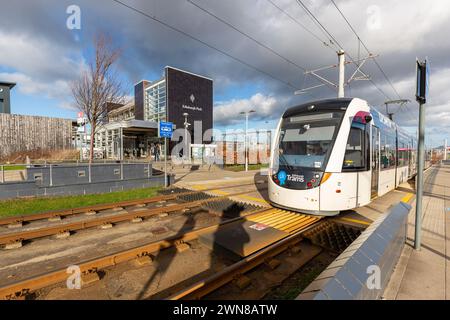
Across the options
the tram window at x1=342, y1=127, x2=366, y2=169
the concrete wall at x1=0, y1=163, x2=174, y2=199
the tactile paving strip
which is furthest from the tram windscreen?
the concrete wall at x1=0, y1=163, x2=174, y2=199

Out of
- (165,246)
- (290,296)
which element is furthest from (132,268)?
(290,296)

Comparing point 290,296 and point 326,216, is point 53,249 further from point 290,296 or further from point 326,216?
point 326,216

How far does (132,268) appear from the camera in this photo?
3766 mm

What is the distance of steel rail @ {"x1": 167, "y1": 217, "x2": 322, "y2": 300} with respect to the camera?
284cm

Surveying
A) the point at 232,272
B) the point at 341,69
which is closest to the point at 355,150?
the point at 232,272

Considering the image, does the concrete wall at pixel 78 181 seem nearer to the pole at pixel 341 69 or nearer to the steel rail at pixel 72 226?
the steel rail at pixel 72 226

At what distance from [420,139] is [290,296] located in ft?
12.2

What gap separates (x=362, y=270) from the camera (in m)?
2.19

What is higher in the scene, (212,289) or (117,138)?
(117,138)

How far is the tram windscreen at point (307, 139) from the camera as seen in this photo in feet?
18.6

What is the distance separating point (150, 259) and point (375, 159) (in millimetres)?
7056

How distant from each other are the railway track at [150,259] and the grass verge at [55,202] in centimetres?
530

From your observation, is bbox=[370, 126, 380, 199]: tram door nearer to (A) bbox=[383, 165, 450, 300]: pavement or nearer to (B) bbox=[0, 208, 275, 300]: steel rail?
(A) bbox=[383, 165, 450, 300]: pavement

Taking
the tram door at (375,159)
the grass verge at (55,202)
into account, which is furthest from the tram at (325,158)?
the grass verge at (55,202)
